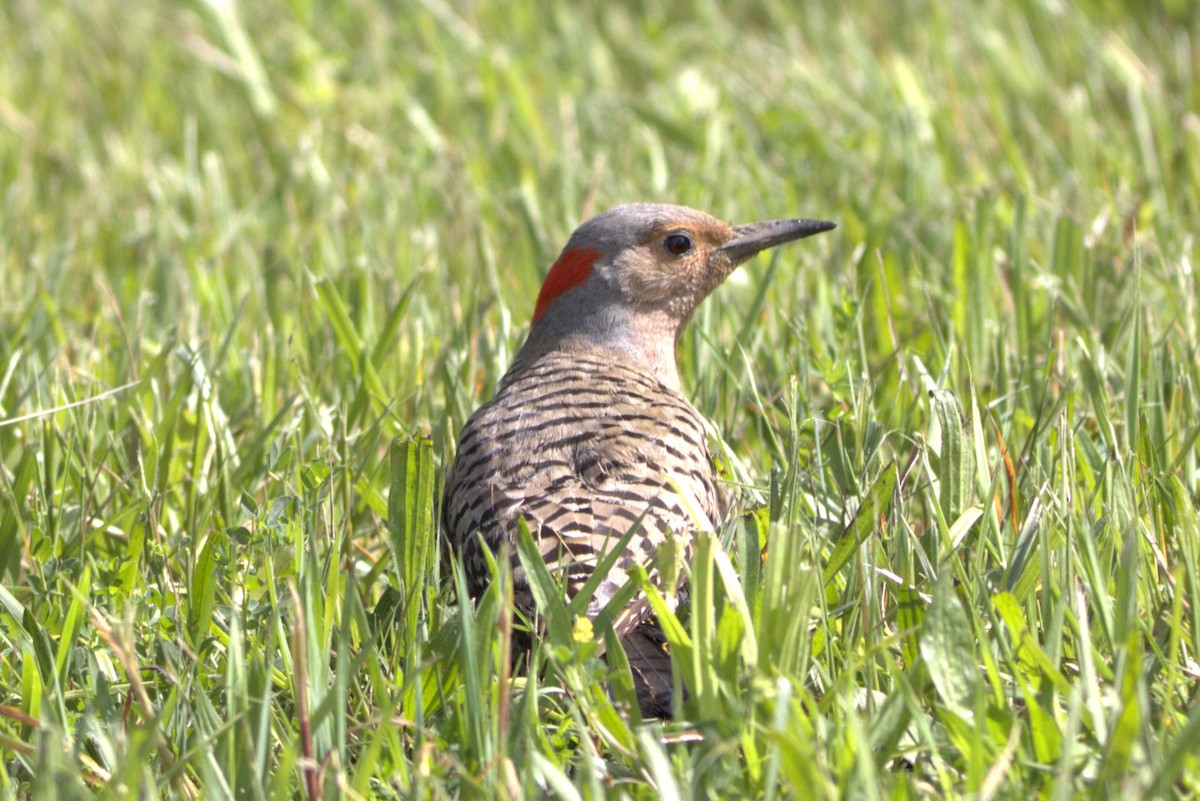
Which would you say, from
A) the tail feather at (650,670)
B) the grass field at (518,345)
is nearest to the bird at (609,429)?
the tail feather at (650,670)

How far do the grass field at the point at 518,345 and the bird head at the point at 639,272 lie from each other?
0.16m

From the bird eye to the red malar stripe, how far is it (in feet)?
0.66

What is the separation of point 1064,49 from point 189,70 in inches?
166

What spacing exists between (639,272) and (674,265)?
0.34 feet

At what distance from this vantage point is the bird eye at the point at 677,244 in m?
3.98

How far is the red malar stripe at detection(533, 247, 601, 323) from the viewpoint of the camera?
154 inches

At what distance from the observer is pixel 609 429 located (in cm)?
315

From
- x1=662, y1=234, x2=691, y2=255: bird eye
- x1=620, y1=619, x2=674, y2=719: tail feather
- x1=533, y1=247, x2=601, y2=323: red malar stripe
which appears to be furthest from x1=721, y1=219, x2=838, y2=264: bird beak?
x1=620, y1=619, x2=674, y2=719: tail feather

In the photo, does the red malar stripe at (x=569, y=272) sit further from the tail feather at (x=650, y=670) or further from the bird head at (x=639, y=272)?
the tail feather at (x=650, y=670)

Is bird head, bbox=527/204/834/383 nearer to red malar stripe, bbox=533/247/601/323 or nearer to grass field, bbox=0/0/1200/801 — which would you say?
red malar stripe, bbox=533/247/601/323

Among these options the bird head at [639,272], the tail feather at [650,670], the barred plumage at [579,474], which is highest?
the bird head at [639,272]

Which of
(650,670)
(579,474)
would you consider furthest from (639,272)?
(650,670)

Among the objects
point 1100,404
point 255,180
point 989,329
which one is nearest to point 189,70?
point 255,180

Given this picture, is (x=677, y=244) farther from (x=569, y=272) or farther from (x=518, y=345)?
(x=518, y=345)
